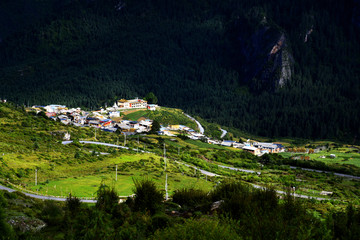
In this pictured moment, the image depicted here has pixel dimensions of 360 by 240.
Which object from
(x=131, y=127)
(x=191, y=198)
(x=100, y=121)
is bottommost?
(x=191, y=198)

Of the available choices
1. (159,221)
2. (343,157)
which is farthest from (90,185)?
(343,157)

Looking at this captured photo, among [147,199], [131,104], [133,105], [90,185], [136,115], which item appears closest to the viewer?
[147,199]

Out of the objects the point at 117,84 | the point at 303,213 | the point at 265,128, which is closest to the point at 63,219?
the point at 303,213

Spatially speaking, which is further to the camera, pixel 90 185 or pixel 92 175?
pixel 92 175

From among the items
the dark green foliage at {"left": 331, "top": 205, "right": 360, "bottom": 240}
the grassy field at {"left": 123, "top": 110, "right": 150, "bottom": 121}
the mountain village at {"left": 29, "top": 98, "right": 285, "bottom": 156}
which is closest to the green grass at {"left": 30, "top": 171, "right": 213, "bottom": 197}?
the dark green foliage at {"left": 331, "top": 205, "right": 360, "bottom": 240}

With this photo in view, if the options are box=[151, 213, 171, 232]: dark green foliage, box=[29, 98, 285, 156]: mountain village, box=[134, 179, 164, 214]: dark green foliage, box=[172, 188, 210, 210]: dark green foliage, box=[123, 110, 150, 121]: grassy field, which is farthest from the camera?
box=[123, 110, 150, 121]: grassy field

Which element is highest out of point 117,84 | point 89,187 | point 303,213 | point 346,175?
point 117,84

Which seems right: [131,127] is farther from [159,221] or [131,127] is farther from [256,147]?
[159,221]

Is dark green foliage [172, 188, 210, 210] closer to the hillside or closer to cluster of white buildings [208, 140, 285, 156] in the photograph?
the hillside

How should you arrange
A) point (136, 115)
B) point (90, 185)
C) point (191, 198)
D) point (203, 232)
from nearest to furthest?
1. point (203, 232)
2. point (191, 198)
3. point (90, 185)
4. point (136, 115)

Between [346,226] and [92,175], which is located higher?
[346,226]

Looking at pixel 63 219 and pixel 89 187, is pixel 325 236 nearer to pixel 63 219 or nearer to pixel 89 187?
pixel 63 219
